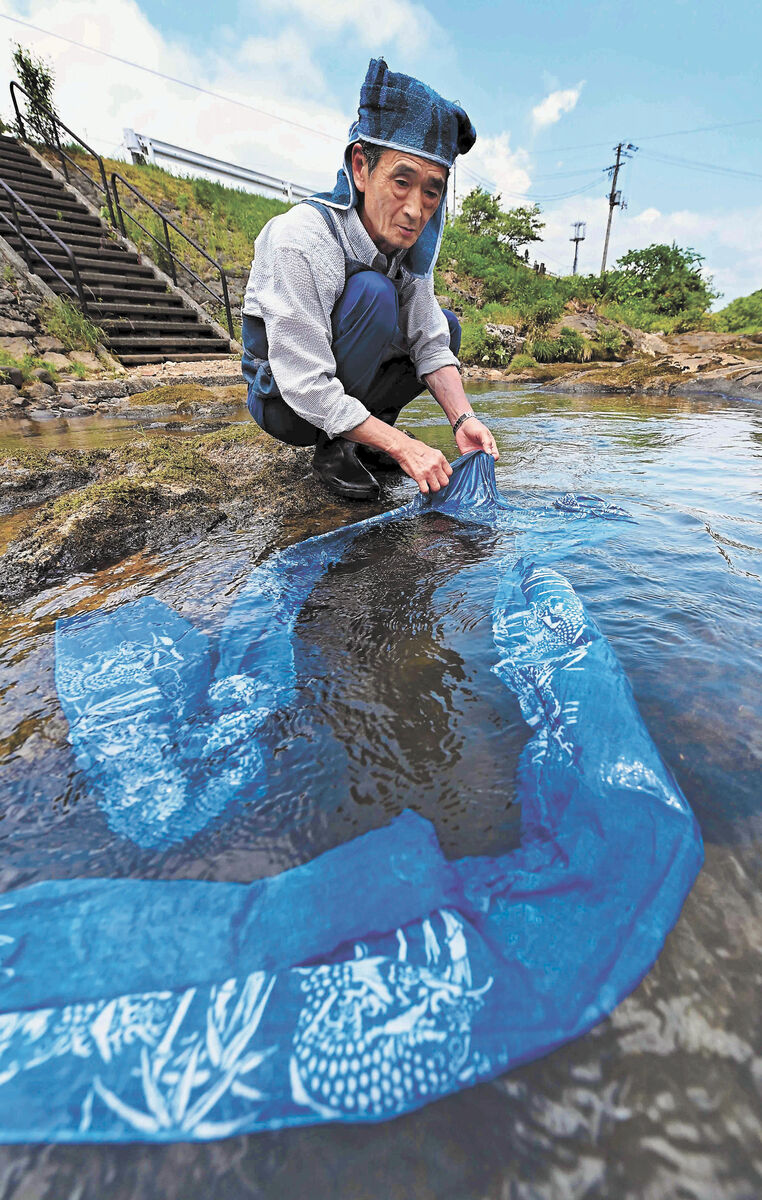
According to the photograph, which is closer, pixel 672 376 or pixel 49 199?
pixel 672 376

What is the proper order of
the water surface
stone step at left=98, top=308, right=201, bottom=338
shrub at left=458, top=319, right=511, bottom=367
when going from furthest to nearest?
shrub at left=458, top=319, right=511, bottom=367, stone step at left=98, top=308, right=201, bottom=338, the water surface

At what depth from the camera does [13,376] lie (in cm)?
612

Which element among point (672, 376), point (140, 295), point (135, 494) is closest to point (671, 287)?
point (672, 376)

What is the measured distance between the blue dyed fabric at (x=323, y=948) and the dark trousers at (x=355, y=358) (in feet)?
5.41

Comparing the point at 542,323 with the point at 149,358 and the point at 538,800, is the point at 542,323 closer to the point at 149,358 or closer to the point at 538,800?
the point at 149,358

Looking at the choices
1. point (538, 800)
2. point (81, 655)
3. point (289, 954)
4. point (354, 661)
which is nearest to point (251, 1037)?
point (289, 954)

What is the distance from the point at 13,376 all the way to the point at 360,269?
20.0ft

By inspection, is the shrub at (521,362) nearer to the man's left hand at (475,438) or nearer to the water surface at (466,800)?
the man's left hand at (475,438)

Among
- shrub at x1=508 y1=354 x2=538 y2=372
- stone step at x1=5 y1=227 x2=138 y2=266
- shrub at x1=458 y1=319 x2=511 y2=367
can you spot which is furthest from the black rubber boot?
shrub at x1=458 y1=319 x2=511 y2=367

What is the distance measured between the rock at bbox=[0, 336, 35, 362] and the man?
648 centimetres

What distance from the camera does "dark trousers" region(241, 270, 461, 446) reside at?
2076 mm

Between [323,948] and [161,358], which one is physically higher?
[161,358]

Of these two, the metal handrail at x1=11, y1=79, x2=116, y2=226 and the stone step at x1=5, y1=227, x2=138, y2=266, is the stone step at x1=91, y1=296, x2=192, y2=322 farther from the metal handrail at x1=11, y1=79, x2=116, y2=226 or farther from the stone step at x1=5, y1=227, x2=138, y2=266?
the metal handrail at x1=11, y1=79, x2=116, y2=226

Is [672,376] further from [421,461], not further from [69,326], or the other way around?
[69,326]
